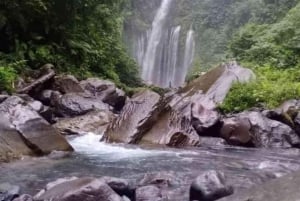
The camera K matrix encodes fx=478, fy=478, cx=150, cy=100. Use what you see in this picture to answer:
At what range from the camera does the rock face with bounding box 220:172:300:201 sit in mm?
4031

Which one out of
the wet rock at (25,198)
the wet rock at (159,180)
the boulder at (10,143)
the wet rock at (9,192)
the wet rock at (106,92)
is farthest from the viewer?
the wet rock at (106,92)

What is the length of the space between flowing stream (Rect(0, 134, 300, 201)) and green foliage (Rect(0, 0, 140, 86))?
6237mm

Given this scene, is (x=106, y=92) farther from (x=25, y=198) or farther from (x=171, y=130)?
(x=25, y=198)

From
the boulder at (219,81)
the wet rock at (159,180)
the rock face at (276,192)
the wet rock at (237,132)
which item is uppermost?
the boulder at (219,81)

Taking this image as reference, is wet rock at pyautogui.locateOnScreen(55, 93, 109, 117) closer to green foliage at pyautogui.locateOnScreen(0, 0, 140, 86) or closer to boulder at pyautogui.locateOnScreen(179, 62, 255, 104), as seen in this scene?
boulder at pyautogui.locateOnScreen(179, 62, 255, 104)

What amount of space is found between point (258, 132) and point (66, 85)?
18.1 feet

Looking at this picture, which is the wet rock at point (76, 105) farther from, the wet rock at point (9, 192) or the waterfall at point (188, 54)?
the waterfall at point (188, 54)

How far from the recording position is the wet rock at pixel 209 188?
17.0ft

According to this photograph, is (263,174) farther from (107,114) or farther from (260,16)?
(260,16)

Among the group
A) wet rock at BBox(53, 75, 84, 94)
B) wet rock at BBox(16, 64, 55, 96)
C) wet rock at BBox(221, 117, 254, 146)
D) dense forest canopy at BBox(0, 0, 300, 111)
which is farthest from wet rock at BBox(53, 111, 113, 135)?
wet rock at BBox(221, 117, 254, 146)

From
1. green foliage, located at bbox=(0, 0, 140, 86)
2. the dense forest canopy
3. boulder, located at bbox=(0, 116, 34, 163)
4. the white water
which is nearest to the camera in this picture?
boulder, located at bbox=(0, 116, 34, 163)

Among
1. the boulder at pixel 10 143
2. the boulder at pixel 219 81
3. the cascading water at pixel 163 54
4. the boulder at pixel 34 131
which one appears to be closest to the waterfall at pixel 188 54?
the cascading water at pixel 163 54

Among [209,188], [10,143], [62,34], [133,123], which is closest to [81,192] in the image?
[209,188]

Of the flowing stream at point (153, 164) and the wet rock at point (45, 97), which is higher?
the wet rock at point (45, 97)
